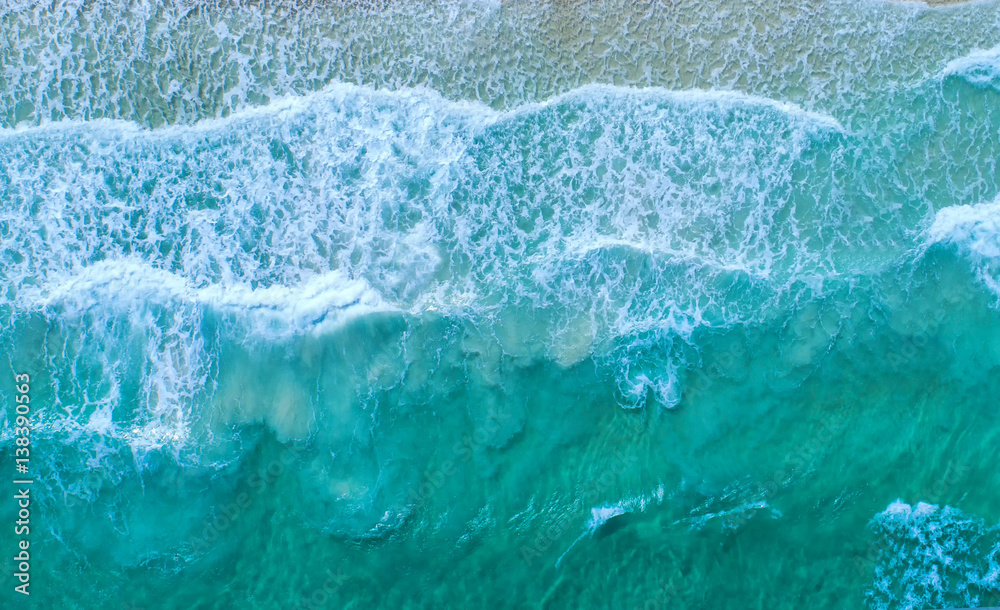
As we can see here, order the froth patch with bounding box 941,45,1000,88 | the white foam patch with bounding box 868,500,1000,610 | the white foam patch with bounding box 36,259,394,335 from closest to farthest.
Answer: the white foam patch with bounding box 868,500,1000,610 < the white foam patch with bounding box 36,259,394,335 < the froth patch with bounding box 941,45,1000,88

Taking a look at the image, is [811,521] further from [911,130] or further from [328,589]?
[328,589]

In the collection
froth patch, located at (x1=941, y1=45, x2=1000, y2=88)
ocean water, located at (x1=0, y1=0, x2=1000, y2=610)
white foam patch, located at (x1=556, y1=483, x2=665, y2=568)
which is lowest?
white foam patch, located at (x1=556, y1=483, x2=665, y2=568)

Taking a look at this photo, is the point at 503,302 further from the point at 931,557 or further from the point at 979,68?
the point at 979,68

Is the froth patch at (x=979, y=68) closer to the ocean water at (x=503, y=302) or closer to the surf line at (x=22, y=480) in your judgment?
the ocean water at (x=503, y=302)

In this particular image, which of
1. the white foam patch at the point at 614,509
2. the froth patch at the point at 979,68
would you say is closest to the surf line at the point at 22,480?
the white foam patch at the point at 614,509

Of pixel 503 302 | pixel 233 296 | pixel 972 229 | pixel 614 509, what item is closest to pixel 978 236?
pixel 972 229

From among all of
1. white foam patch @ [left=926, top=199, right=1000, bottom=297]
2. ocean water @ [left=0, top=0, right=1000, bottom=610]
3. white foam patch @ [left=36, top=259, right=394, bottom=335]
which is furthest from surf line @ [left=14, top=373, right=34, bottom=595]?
white foam patch @ [left=926, top=199, right=1000, bottom=297]

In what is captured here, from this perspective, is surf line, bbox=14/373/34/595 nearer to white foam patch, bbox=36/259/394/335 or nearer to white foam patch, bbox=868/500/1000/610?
white foam patch, bbox=36/259/394/335

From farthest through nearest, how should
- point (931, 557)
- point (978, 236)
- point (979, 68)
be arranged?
point (979, 68), point (978, 236), point (931, 557)

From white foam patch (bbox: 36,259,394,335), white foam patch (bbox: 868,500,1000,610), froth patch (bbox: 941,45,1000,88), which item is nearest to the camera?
white foam patch (bbox: 868,500,1000,610)
